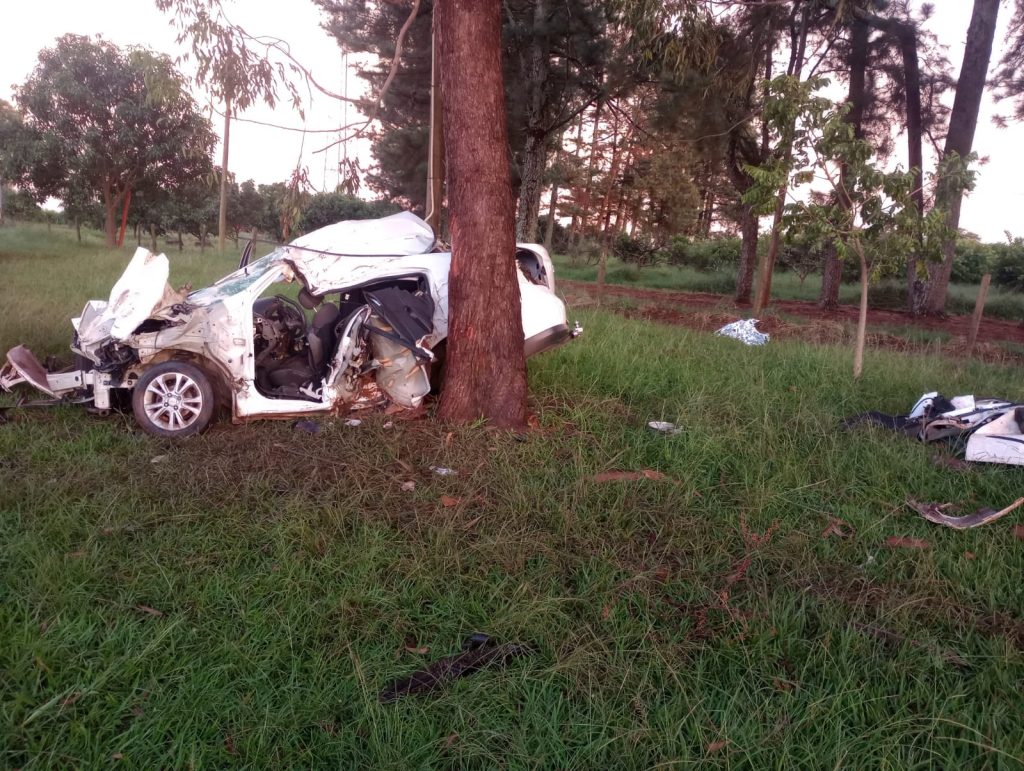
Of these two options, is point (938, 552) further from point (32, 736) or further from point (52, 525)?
point (52, 525)

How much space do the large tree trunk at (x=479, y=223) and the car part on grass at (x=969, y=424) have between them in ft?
9.71

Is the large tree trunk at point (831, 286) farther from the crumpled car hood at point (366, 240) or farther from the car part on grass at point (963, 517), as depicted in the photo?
the car part on grass at point (963, 517)

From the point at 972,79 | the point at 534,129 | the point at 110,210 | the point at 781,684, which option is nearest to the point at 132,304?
the point at 781,684

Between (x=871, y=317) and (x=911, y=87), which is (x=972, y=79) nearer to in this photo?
(x=911, y=87)

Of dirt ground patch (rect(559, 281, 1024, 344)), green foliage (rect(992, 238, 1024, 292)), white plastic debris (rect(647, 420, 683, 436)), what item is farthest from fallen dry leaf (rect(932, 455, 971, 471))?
green foliage (rect(992, 238, 1024, 292))

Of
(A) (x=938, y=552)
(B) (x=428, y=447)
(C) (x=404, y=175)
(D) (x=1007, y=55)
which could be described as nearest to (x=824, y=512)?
(A) (x=938, y=552)

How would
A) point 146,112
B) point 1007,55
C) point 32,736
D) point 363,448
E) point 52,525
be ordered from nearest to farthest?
point 32,736 → point 52,525 → point 363,448 → point 1007,55 → point 146,112

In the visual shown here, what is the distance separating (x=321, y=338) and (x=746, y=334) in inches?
277

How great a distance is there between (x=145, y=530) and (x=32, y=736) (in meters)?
1.57

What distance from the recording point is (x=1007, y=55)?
→ 1554cm

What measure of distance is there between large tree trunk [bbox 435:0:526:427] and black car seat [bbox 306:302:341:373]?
109 centimetres

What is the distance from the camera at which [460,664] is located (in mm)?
2961

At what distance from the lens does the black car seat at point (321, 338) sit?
19.8 ft

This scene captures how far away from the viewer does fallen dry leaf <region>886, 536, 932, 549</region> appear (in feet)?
13.0
